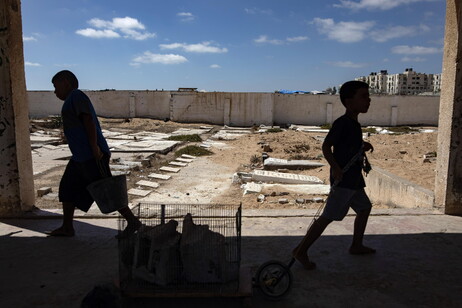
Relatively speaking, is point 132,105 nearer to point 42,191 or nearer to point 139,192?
point 139,192

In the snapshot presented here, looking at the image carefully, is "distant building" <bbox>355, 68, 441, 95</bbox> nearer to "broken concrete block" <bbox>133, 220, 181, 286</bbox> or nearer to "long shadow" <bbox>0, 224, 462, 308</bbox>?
"long shadow" <bbox>0, 224, 462, 308</bbox>

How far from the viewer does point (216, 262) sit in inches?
98.7

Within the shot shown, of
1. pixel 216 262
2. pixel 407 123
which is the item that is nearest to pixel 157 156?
pixel 216 262

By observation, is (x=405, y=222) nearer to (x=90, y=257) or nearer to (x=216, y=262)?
(x=216, y=262)

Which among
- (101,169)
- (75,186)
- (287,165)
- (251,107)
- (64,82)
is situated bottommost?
(287,165)

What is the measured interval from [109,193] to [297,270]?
1726 mm

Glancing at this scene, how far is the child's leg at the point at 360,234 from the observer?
10.7 feet

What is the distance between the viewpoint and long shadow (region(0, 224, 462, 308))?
8.56 feet

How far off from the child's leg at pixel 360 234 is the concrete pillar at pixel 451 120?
1843 millimetres

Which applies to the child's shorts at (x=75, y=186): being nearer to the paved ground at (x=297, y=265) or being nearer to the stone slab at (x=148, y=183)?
the paved ground at (x=297, y=265)

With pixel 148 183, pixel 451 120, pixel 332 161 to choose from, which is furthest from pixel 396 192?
pixel 148 183

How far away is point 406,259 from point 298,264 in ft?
3.18

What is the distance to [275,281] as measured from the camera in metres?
2.60

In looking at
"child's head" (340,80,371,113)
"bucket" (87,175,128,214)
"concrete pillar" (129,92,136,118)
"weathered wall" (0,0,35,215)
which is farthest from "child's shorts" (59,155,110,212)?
"concrete pillar" (129,92,136,118)
